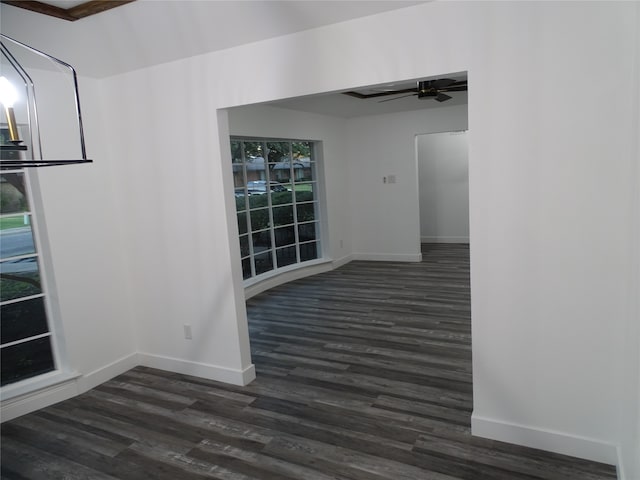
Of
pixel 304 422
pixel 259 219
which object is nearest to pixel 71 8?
pixel 304 422

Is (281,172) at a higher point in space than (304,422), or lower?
higher

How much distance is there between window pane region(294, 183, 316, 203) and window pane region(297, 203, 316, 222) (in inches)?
3.3

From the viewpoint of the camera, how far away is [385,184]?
7.55m

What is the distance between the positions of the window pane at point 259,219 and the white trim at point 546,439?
4.14m

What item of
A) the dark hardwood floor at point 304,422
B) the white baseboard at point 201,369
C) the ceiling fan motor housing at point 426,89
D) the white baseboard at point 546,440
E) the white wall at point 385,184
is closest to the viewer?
the white baseboard at point 546,440

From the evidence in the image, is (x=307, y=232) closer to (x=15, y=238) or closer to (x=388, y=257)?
(x=388, y=257)

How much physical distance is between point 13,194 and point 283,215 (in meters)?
3.81

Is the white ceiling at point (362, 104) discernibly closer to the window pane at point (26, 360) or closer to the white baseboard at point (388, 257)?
the white baseboard at point (388, 257)

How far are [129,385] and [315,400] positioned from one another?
1.62m

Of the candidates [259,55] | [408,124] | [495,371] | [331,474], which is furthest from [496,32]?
[408,124]

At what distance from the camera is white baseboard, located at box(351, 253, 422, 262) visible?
7535 millimetres

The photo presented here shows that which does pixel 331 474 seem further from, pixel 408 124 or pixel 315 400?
pixel 408 124

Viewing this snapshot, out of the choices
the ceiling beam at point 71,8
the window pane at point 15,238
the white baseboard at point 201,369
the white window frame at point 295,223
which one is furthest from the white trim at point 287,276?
the ceiling beam at point 71,8

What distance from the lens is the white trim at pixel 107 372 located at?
11.9 feet
